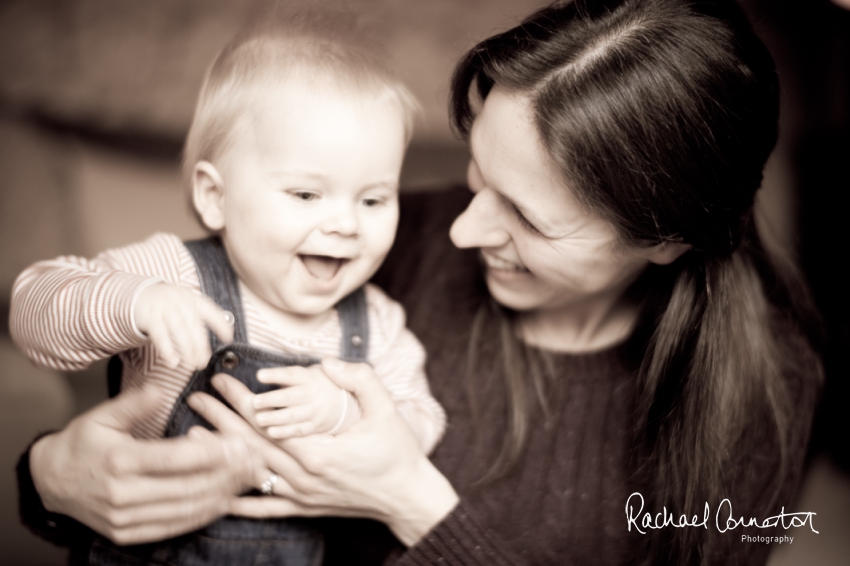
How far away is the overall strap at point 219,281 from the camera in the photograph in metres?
1.05

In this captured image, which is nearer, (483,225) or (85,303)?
(85,303)

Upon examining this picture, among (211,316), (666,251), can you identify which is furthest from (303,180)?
(666,251)

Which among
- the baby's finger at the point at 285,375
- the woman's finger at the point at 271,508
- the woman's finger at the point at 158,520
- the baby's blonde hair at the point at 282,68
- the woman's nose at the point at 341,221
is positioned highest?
the baby's blonde hair at the point at 282,68

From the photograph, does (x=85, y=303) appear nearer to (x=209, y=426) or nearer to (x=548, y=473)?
(x=209, y=426)

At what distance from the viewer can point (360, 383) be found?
1.03m

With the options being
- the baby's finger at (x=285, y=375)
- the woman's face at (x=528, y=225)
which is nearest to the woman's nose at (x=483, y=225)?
the woman's face at (x=528, y=225)

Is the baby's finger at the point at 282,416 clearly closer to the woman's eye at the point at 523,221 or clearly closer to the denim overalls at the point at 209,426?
the denim overalls at the point at 209,426

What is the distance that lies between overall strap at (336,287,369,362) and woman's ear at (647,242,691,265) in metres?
0.48

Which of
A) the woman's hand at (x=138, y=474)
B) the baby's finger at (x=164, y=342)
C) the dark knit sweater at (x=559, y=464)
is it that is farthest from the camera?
the dark knit sweater at (x=559, y=464)

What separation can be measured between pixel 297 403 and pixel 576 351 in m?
0.56

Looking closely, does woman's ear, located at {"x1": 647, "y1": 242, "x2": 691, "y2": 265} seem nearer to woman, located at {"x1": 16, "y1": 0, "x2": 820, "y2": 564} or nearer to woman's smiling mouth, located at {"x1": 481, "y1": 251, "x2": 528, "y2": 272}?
woman, located at {"x1": 16, "y1": 0, "x2": 820, "y2": 564}

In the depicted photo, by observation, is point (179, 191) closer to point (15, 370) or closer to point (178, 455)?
point (15, 370)

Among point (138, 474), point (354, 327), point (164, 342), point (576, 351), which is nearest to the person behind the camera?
point (164, 342)

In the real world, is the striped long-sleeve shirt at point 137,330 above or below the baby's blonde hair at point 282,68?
below
